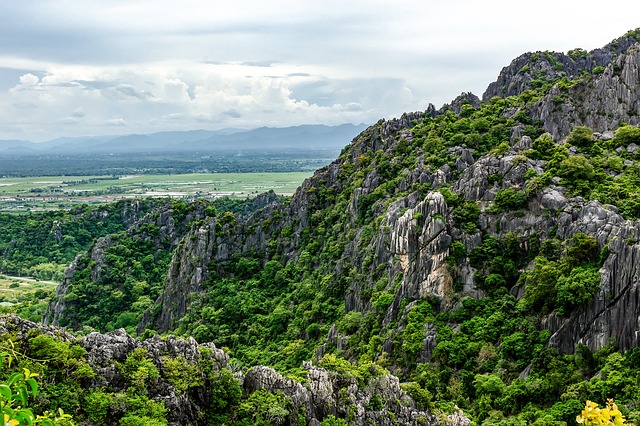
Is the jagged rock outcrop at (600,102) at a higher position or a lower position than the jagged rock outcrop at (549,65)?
lower

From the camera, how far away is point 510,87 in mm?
91250

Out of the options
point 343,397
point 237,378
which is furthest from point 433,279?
point 237,378

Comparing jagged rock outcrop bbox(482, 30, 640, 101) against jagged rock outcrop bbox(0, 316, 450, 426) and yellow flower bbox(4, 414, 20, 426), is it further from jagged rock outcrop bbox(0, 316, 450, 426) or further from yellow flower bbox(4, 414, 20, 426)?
yellow flower bbox(4, 414, 20, 426)

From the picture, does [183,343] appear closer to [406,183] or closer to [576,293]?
[576,293]

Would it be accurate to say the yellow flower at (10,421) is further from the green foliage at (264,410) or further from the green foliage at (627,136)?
the green foliage at (627,136)

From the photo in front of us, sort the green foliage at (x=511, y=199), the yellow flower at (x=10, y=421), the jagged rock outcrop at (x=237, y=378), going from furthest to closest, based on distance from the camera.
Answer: the green foliage at (x=511, y=199), the jagged rock outcrop at (x=237, y=378), the yellow flower at (x=10, y=421)

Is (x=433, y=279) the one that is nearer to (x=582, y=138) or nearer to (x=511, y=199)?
(x=511, y=199)

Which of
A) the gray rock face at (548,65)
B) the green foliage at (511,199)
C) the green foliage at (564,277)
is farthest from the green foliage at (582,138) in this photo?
the gray rock face at (548,65)

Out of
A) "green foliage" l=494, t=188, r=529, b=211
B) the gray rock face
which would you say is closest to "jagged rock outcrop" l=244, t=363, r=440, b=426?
"green foliage" l=494, t=188, r=529, b=211

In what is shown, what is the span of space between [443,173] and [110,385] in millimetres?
41567

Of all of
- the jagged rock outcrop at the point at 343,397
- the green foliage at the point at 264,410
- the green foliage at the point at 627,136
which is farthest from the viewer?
the green foliage at the point at 627,136

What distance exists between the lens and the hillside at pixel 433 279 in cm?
3325

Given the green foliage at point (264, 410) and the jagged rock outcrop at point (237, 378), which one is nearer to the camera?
the jagged rock outcrop at point (237, 378)

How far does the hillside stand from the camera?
109 feet
